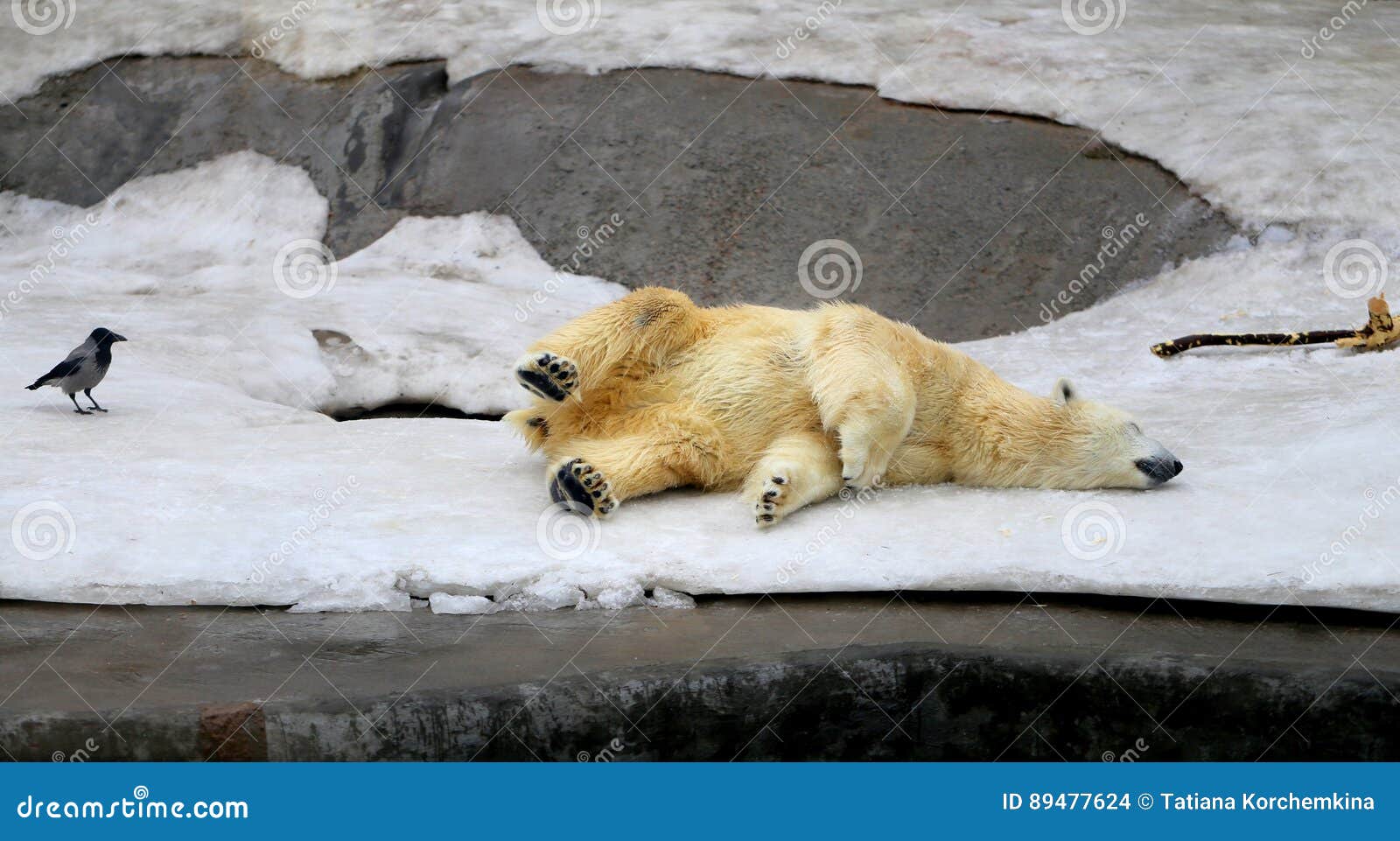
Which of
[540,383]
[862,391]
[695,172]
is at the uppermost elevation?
[695,172]

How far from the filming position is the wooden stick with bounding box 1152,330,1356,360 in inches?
311

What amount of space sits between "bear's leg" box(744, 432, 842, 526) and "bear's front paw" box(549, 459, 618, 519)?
1.96 feet

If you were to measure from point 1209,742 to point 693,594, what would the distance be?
180 cm

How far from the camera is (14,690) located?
162 inches

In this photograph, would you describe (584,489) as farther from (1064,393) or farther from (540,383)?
(1064,393)

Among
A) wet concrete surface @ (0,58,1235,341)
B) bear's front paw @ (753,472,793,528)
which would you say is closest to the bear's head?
bear's front paw @ (753,472,793,528)

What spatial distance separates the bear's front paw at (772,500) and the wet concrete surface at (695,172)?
3.89 meters

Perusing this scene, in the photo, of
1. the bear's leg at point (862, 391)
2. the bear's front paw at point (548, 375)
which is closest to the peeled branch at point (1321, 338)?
the bear's leg at point (862, 391)

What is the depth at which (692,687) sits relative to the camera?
4258mm

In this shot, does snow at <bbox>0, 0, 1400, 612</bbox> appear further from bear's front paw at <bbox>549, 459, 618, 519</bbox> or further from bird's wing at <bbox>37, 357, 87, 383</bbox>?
bird's wing at <bbox>37, 357, 87, 383</bbox>

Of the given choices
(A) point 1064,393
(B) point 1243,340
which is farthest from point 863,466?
(B) point 1243,340

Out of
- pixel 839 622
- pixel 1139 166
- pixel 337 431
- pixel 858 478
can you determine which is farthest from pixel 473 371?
pixel 1139 166

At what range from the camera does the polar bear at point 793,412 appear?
18.7ft

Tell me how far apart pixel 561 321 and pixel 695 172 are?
1788 mm
